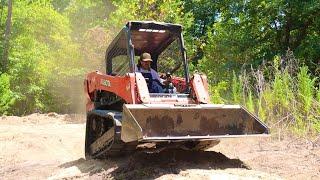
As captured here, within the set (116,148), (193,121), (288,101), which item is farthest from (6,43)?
(193,121)

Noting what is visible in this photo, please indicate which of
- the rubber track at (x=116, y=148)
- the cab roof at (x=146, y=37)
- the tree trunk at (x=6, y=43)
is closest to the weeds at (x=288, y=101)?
the cab roof at (x=146, y=37)

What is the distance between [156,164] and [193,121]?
836 millimetres

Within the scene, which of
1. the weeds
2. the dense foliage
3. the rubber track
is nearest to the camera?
the rubber track

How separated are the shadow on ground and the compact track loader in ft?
0.52

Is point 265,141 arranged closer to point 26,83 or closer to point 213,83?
point 213,83

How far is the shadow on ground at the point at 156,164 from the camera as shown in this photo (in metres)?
6.99

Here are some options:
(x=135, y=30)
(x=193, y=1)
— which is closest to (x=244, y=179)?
(x=135, y=30)

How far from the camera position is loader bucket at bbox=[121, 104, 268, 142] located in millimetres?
7027

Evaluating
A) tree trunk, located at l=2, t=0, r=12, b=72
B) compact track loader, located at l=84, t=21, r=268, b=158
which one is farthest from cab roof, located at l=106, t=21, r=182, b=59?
tree trunk, located at l=2, t=0, r=12, b=72

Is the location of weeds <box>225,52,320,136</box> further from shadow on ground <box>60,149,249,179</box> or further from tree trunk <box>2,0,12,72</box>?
tree trunk <box>2,0,12,72</box>

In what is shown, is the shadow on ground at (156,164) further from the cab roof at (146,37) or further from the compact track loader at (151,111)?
the cab roof at (146,37)

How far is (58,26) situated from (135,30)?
61.4 ft

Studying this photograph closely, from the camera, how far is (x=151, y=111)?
7.06 m

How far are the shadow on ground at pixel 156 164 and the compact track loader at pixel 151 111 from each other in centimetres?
16
